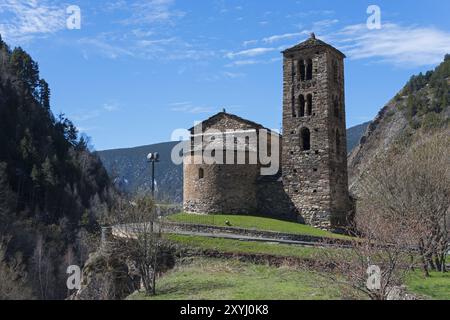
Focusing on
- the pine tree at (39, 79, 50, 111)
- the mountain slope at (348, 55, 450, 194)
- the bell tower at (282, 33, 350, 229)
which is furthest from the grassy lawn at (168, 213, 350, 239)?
the pine tree at (39, 79, 50, 111)

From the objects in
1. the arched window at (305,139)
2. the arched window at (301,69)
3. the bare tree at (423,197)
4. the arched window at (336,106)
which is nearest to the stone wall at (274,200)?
the arched window at (305,139)

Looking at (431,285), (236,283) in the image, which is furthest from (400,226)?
(236,283)

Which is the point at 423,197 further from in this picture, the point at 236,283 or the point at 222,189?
the point at 222,189

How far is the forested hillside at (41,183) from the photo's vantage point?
5831cm

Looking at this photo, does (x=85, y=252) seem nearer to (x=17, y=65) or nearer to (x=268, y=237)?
(x=268, y=237)

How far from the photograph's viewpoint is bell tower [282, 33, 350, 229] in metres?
39.8

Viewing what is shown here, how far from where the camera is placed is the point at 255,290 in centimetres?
1942

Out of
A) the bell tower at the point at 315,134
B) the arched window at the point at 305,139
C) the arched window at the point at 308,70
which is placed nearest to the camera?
the bell tower at the point at 315,134

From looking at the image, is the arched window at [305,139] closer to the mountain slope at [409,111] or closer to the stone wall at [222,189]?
the stone wall at [222,189]

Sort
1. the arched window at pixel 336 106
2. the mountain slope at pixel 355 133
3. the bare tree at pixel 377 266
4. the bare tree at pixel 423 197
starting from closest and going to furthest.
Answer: the bare tree at pixel 377 266 → the bare tree at pixel 423 197 → the arched window at pixel 336 106 → the mountain slope at pixel 355 133

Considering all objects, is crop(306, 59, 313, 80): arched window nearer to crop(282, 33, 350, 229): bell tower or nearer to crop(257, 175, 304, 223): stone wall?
crop(282, 33, 350, 229): bell tower

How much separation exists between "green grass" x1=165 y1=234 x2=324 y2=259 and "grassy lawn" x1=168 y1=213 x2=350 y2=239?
5720 millimetres

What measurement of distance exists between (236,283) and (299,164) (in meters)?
20.9

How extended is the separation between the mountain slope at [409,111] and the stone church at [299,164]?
164ft
